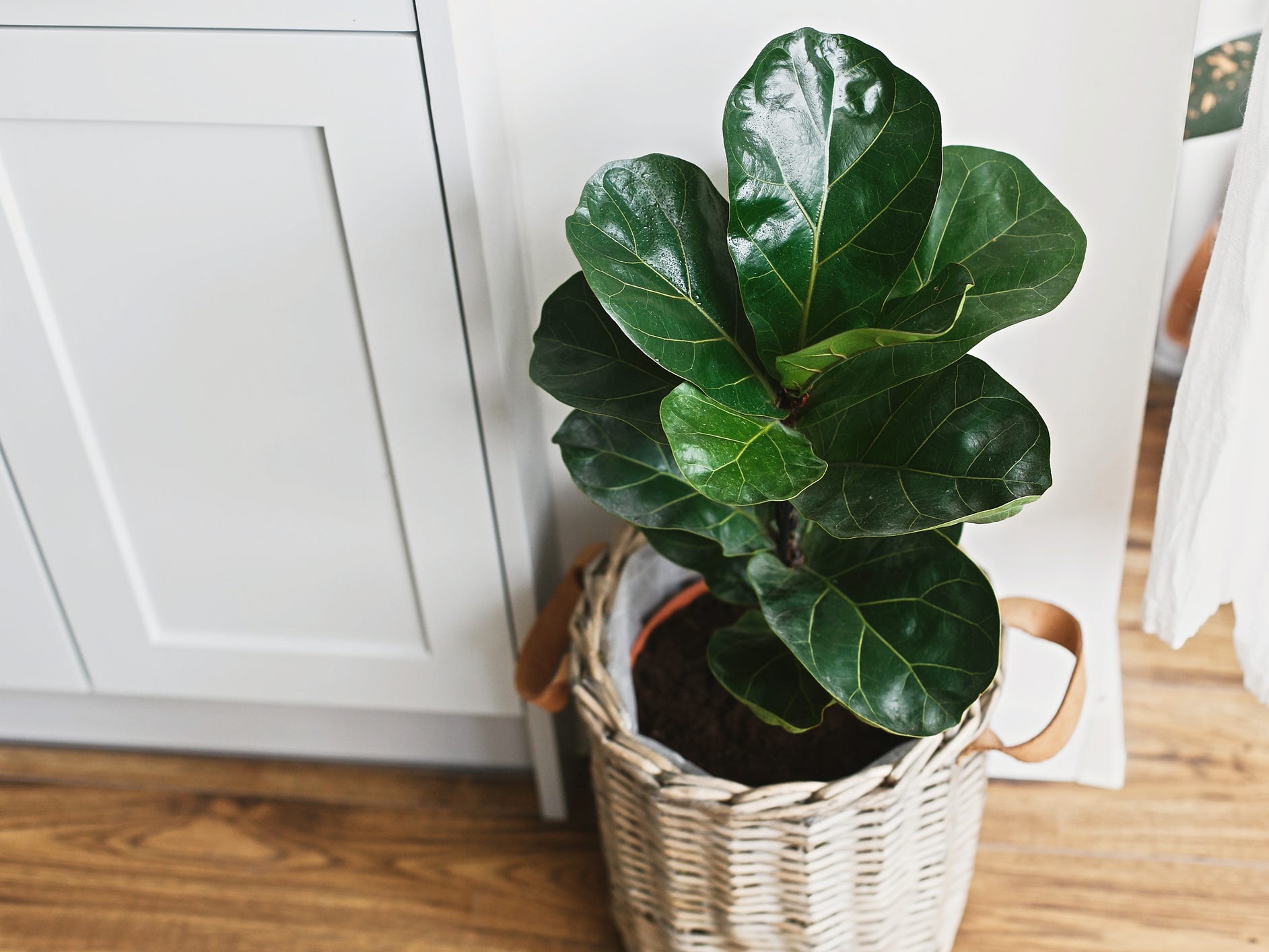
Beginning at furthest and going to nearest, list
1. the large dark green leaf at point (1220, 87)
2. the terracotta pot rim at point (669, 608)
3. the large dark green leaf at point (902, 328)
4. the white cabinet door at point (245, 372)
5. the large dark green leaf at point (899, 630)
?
the terracotta pot rim at point (669, 608)
the large dark green leaf at point (1220, 87)
the white cabinet door at point (245, 372)
the large dark green leaf at point (899, 630)
the large dark green leaf at point (902, 328)

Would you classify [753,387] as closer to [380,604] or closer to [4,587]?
[380,604]

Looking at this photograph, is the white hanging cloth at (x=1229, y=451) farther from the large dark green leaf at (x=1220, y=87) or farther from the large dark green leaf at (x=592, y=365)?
the large dark green leaf at (x=592, y=365)

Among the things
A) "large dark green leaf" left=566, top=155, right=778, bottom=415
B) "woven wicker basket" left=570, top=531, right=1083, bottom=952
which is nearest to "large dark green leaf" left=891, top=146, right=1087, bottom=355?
"large dark green leaf" left=566, top=155, right=778, bottom=415

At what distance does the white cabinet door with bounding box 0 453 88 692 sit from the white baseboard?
0.37ft

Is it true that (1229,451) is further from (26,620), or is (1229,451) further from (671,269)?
(26,620)

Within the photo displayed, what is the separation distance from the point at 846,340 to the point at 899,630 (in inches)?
9.4

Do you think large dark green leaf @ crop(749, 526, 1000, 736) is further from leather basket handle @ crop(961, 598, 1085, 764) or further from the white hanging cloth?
the white hanging cloth

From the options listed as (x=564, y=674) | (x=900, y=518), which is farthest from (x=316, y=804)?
(x=900, y=518)

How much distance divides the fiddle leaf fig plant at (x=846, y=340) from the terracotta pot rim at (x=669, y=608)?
0.26m

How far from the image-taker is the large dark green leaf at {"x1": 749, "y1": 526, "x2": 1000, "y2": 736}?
31.0 inches

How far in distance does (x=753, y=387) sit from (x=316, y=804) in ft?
2.81

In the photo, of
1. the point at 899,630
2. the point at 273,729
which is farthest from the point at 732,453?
the point at 273,729

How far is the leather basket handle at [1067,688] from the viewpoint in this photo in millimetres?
959

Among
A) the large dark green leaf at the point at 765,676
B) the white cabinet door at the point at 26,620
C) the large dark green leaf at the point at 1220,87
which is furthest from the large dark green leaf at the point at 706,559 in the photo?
the white cabinet door at the point at 26,620
